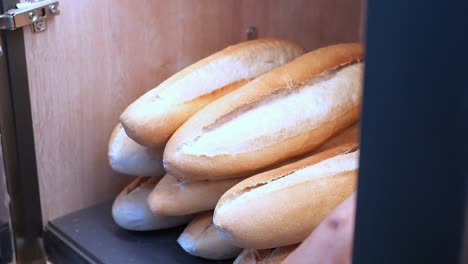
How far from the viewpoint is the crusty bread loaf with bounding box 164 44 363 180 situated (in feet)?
2.57

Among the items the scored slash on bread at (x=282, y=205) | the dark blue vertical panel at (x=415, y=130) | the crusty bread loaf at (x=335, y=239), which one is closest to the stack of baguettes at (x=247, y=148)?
the scored slash on bread at (x=282, y=205)

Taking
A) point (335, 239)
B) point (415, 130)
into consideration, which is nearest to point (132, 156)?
point (335, 239)

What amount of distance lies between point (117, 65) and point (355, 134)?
0.38m

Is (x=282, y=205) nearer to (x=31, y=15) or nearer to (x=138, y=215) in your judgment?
(x=138, y=215)

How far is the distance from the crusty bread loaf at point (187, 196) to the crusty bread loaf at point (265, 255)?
0.28 ft

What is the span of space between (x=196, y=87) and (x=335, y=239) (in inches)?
16.3

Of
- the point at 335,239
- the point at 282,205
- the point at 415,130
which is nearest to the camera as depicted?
the point at 415,130

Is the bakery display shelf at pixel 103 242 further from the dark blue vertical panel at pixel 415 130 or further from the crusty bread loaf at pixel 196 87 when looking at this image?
the dark blue vertical panel at pixel 415 130

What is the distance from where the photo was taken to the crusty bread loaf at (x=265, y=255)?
2.52 ft

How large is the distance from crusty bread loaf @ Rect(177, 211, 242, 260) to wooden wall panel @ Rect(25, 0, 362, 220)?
223mm

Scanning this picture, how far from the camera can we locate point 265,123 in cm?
79

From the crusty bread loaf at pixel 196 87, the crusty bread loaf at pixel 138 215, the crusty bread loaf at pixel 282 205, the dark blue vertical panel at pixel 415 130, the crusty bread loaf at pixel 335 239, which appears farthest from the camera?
the crusty bread loaf at pixel 138 215

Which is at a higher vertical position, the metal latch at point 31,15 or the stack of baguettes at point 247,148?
the metal latch at point 31,15

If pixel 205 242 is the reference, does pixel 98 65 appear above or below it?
above
